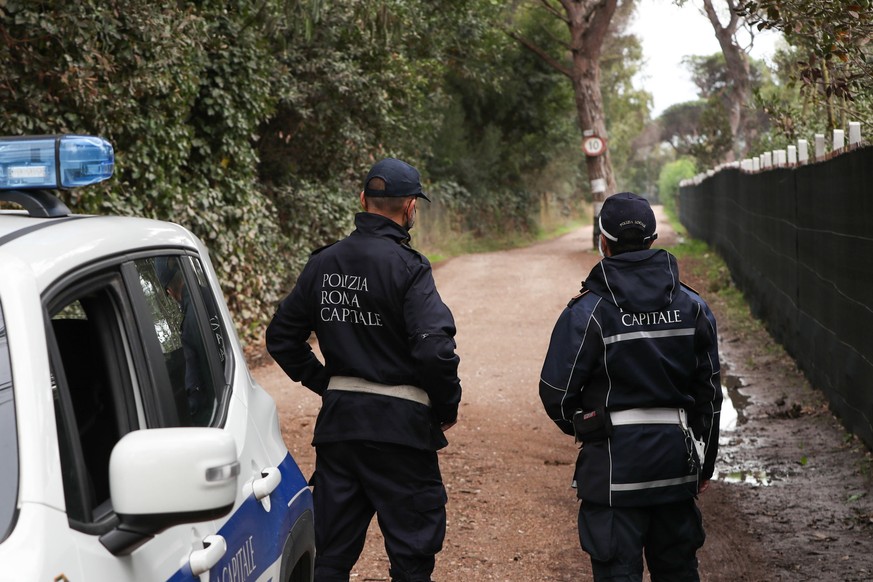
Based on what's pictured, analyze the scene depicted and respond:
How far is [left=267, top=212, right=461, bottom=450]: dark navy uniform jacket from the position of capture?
429 centimetres

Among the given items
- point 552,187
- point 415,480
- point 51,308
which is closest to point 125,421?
point 51,308

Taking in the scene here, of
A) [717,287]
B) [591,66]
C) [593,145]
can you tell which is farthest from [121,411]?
[591,66]

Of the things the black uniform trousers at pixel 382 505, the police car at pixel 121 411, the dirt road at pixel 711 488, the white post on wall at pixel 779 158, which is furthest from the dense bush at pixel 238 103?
the police car at pixel 121 411

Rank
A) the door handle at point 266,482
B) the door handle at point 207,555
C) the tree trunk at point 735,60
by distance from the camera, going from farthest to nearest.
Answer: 1. the tree trunk at point 735,60
2. the door handle at point 266,482
3. the door handle at point 207,555

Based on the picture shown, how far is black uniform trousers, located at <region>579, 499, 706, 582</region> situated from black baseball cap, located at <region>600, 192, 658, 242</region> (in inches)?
39.4

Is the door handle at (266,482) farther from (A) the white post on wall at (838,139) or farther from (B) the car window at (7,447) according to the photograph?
(A) the white post on wall at (838,139)

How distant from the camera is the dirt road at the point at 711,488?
20.3ft

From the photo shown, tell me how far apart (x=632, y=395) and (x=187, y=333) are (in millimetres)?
1740

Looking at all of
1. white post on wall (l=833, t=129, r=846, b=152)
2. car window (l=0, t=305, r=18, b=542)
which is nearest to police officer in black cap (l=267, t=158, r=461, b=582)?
car window (l=0, t=305, r=18, b=542)

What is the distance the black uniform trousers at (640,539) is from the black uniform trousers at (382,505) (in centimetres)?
61

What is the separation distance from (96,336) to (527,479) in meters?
5.70

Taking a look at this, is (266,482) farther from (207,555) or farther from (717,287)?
(717,287)

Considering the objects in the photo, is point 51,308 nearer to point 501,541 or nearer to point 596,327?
point 596,327

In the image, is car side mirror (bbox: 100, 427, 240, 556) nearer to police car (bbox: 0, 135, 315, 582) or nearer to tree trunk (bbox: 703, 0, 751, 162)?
police car (bbox: 0, 135, 315, 582)
